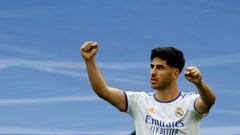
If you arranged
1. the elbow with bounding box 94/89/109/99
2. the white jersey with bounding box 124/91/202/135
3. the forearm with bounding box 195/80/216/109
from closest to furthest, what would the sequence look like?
1. the forearm with bounding box 195/80/216/109
2. the white jersey with bounding box 124/91/202/135
3. the elbow with bounding box 94/89/109/99

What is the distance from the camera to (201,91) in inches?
637

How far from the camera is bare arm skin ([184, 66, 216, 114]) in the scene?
15.7 meters

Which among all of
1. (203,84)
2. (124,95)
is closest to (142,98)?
(124,95)

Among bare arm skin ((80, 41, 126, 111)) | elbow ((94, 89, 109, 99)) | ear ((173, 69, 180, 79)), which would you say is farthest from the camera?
ear ((173, 69, 180, 79))

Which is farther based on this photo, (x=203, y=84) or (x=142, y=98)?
(x=142, y=98)

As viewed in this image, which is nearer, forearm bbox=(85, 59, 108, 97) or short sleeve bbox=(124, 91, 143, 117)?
forearm bbox=(85, 59, 108, 97)

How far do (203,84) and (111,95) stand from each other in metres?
1.77

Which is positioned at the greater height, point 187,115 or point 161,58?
point 161,58

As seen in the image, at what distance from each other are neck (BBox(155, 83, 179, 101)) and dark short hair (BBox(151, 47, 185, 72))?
385 mm

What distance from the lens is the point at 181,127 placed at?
16547 mm

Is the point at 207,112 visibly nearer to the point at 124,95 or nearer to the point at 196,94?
the point at 196,94

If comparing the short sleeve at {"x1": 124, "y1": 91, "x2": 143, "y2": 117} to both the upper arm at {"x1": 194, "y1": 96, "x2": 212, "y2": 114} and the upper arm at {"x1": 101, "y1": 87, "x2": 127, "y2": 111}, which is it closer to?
the upper arm at {"x1": 101, "y1": 87, "x2": 127, "y2": 111}

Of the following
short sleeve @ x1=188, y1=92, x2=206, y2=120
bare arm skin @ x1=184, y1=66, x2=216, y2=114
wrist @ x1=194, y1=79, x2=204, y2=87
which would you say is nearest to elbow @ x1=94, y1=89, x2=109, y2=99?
short sleeve @ x1=188, y1=92, x2=206, y2=120

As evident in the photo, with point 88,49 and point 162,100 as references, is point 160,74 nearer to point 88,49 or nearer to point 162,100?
point 162,100
